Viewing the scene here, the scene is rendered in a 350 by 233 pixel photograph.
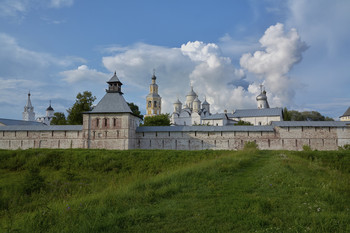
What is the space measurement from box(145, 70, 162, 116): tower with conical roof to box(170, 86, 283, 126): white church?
161 inches

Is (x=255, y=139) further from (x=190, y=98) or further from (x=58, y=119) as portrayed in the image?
(x=190, y=98)

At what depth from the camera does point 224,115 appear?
43250mm

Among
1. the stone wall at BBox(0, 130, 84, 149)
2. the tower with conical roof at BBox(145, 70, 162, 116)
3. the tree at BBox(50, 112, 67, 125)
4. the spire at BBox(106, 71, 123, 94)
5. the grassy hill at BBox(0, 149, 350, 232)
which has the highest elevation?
the tower with conical roof at BBox(145, 70, 162, 116)

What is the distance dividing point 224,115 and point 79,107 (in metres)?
25.9

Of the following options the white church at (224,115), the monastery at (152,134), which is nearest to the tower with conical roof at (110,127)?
the monastery at (152,134)

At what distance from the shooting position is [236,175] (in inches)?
301

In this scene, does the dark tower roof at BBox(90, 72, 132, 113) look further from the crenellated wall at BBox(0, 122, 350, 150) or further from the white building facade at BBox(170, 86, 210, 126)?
the white building facade at BBox(170, 86, 210, 126)

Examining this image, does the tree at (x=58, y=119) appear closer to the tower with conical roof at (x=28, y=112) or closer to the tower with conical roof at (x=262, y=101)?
the tower with conical roof at (x=28, y=112)

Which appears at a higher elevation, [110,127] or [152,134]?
[110,127]

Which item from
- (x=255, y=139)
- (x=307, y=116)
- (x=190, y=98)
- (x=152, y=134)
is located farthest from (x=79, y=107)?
(x=307, y=116)

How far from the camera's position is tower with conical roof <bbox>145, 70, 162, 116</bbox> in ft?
165

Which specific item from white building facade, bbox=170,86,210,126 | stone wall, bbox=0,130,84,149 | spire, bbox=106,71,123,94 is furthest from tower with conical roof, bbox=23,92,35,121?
spire, bbox=106,71,123,94

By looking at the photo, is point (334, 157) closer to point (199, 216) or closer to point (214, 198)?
point (214, 198)

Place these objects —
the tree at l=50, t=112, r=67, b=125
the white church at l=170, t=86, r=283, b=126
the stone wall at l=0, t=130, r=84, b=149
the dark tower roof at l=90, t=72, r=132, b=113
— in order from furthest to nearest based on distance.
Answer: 1. the white church at l=170, t=86, r=283, b=126
2. the tree at l=50, t=112, r=67, b=125
3. the stone wall at l=0, t=130, r=84, b=149
4. the dark tower roof at l=90, t=72, r=132, b=113
